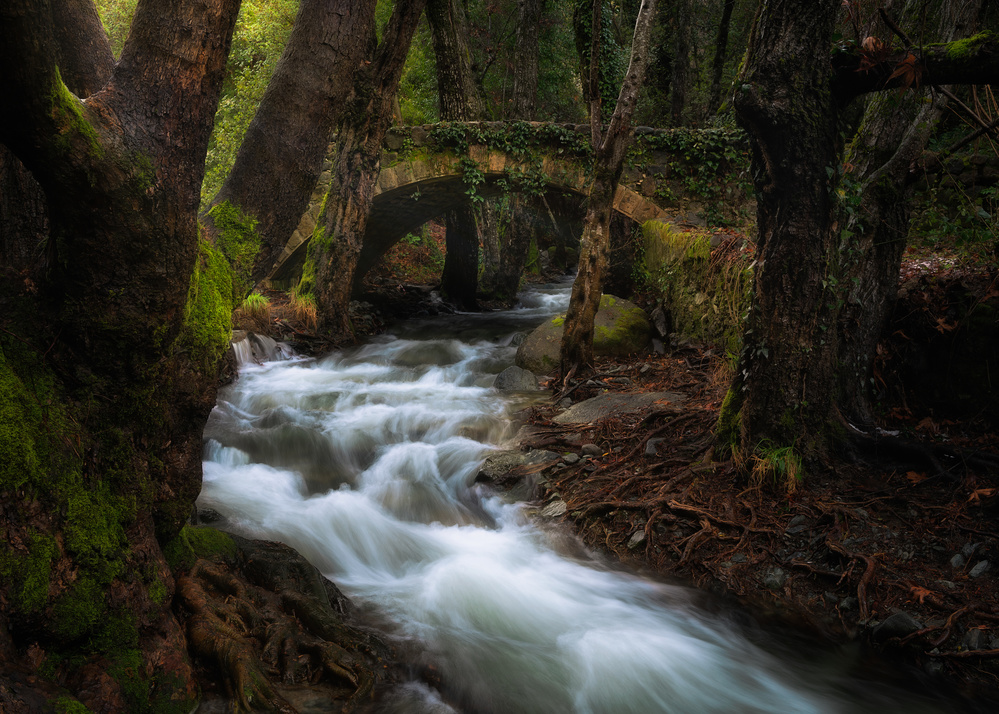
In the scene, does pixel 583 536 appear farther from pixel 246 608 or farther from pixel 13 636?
pixel 13 636

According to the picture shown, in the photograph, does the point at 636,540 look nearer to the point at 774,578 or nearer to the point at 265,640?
the point at 774,578

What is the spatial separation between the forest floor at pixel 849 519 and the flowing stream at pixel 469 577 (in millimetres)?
220

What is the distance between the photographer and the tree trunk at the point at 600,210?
23.2 feet

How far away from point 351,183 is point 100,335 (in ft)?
26.8

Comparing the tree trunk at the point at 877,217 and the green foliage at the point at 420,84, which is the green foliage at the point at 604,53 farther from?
the green foliage at the point at 420,84

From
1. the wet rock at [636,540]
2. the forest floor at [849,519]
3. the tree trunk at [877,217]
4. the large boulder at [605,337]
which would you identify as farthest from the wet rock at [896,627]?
the large boulder at [605,337]

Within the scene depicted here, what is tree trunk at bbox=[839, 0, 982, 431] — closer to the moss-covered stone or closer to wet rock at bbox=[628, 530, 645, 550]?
wet rock at bbox=[628, 530, 645, 550]

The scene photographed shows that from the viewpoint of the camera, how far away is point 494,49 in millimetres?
17344

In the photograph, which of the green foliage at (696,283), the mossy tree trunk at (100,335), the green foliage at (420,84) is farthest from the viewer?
the green foliage at (420,84)

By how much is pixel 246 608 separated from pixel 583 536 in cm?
275

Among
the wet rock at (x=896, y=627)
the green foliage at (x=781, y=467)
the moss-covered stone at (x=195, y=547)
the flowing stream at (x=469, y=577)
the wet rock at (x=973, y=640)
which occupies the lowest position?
the flowing stream at (x=469, y=577)

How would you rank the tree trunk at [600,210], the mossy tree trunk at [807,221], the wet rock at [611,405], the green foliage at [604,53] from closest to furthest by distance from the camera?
the mossy tree trunk at [807,221] < the wet rock at [611,405] < the tree trunk at [600,210] < the green foliage at [604,53]

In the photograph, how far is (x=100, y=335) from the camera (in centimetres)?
245

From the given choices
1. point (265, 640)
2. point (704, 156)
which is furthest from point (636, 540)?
point (704, 156)
